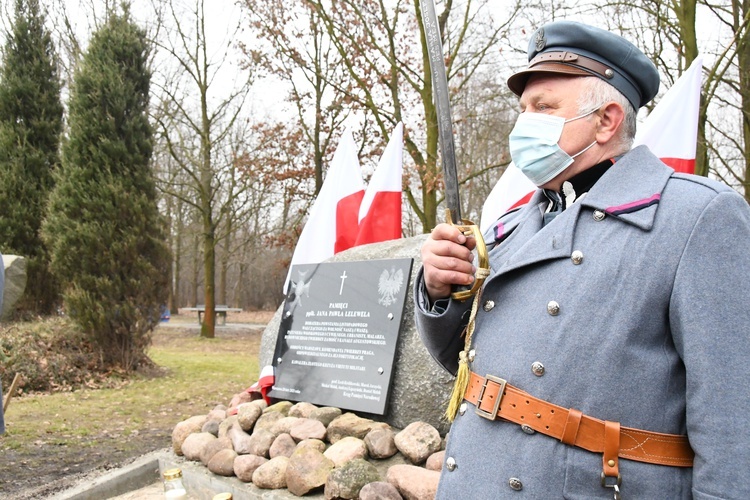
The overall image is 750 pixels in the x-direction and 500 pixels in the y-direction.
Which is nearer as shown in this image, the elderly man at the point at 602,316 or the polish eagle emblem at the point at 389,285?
the elderly man at the point at 602,316

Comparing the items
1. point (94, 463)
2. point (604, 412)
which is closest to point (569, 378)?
point (604, 412)

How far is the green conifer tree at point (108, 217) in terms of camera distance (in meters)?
8.72

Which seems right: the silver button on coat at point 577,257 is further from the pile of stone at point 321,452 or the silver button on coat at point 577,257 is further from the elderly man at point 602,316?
the pile of stone at point 321,452

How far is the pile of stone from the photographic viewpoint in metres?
2.97

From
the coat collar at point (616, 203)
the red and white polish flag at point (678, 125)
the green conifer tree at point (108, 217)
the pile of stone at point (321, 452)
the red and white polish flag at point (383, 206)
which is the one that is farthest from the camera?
the green conifer tree at point (108, 217)

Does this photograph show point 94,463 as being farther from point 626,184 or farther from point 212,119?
point 212,119

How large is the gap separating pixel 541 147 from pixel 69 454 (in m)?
4.88

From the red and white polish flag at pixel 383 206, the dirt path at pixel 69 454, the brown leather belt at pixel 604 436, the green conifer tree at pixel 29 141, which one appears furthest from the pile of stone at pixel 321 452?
the green conifer tree at pixel 29 141

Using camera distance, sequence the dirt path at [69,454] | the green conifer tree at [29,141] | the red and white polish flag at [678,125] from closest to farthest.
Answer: the dirt path at [69,454], the red and white polish flag at [678,125], the green conifer tree at [29,141]

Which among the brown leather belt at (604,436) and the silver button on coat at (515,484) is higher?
the brown leather belt at (604,436)

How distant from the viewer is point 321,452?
11.2ft

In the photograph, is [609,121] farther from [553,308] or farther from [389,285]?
[389,285]

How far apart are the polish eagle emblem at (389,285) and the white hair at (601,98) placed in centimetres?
239

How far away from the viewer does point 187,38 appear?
15445 millimetres
